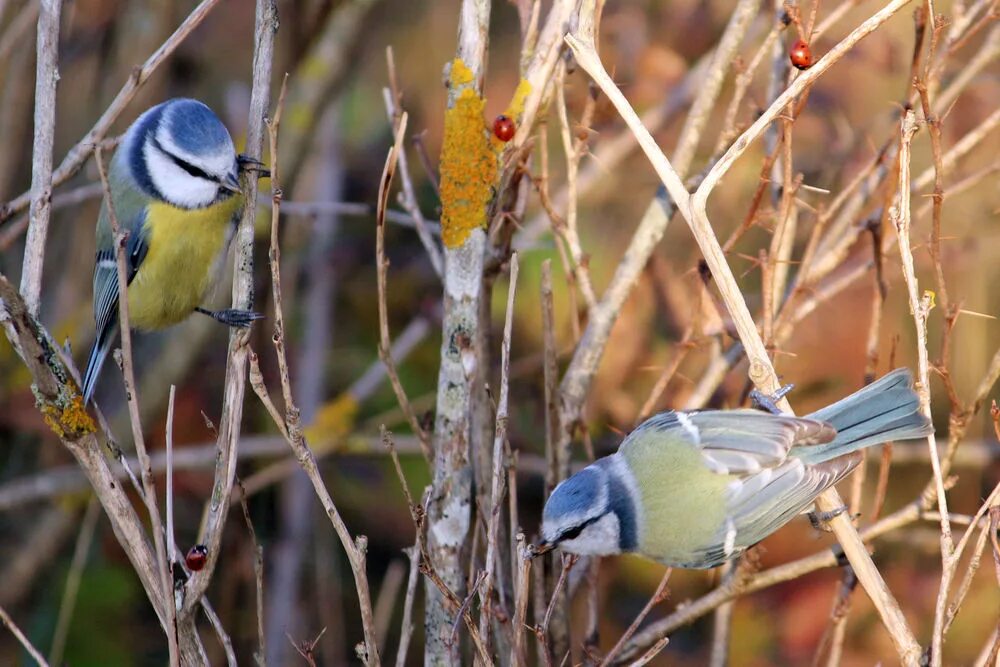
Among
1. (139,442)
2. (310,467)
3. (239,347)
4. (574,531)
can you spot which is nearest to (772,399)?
(574,531)

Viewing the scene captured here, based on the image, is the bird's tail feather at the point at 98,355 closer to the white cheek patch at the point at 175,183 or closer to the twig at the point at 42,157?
the white cheek patch at the point at 175,183

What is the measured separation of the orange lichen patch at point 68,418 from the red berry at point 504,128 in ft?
2.95

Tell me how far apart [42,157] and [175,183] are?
2.39 feet

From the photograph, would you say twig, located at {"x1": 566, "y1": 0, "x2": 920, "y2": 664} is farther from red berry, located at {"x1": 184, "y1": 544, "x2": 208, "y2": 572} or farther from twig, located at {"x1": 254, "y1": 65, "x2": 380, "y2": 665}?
red berry, located at {"x1": 184, "y1": 544, "x2": 208, "y2": 572}

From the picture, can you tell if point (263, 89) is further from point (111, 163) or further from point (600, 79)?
point (111, 163)

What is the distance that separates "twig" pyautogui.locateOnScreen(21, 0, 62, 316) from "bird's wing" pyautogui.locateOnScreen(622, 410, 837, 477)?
3.81 ft

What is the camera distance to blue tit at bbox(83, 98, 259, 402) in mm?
2270

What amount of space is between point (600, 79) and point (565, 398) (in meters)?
0.75

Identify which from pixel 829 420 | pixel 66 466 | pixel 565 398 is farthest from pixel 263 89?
pixel 66 466

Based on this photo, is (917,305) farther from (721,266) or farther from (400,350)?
(400,350)

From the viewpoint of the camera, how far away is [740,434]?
77.0 inches

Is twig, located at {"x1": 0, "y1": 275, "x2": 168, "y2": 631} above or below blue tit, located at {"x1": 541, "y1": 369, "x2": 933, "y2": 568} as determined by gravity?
above

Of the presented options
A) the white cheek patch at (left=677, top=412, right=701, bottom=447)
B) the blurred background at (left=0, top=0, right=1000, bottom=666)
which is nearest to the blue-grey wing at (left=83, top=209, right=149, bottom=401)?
the blurred background at (left=0, top=0, right=1000, bottom=666)

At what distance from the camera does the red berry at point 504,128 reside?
1.87 m
